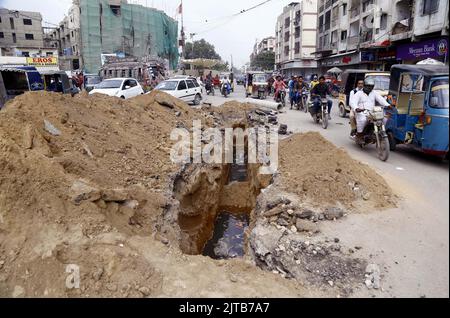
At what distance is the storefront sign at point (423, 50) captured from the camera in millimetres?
17609

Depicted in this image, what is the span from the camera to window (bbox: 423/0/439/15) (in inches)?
708

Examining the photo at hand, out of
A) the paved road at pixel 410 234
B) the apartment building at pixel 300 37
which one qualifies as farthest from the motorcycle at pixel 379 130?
the apartment building at pixel 300 37

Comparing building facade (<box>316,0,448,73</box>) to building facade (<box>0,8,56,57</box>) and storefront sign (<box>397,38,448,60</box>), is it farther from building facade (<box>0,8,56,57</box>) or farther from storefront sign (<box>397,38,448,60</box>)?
building facade (<box>0,8,56,57</box>)

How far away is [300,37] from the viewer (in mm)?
56812

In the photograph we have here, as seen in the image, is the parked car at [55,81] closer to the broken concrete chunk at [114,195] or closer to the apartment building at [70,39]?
the broken concrete chunk at [114,195]

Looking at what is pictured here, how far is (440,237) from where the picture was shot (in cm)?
179

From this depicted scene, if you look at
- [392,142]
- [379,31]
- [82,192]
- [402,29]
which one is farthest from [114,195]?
[379,31]

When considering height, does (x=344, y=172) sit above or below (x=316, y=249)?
above

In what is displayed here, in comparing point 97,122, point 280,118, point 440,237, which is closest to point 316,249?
point 440,237

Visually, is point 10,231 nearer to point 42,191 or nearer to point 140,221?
point 42,191

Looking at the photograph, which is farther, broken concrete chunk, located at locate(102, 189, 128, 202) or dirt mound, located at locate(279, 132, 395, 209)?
dirt mound, located at locate(279, 132, 395, 209)

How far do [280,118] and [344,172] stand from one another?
28.4 ft

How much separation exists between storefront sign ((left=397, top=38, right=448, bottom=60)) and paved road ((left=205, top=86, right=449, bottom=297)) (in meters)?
14.4

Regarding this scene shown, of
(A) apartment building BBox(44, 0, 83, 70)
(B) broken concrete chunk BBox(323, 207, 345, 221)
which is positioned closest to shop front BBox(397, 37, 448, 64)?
(B) broken concrete chunk BBox(323, 207, 345, 221)
